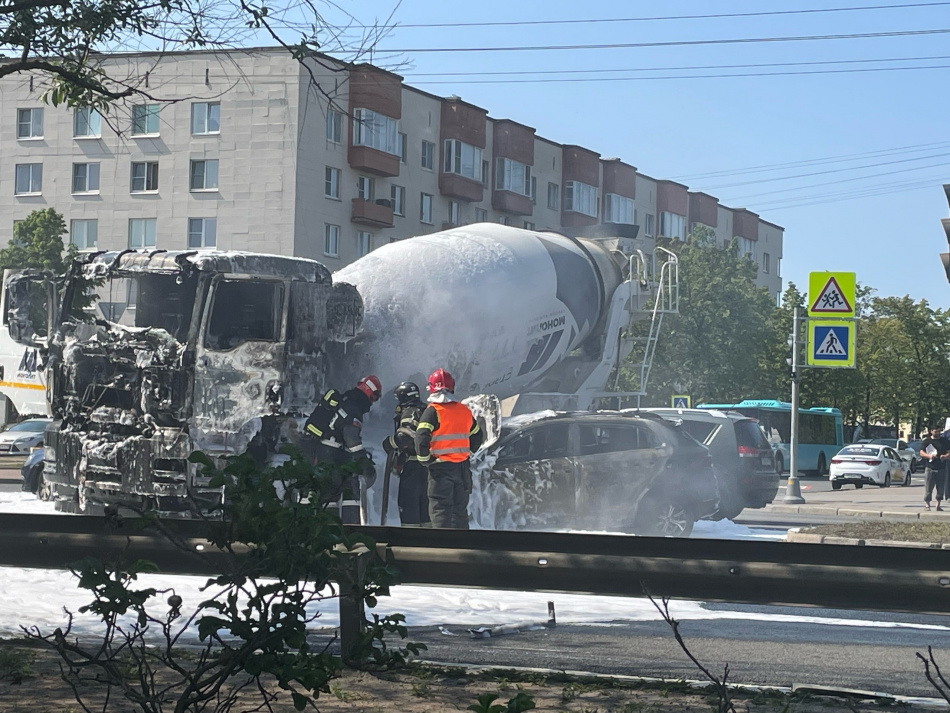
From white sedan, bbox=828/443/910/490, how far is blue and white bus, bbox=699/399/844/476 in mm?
5146

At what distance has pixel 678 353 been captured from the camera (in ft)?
156

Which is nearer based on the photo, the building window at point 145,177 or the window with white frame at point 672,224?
the building window at point 145,177

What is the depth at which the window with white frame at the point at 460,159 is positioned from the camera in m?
53.2

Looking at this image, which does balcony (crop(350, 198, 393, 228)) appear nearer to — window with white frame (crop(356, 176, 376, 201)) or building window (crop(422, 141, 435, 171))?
window with white frame (crop(356, 176, 376, 201))

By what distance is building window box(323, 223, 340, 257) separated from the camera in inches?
1874

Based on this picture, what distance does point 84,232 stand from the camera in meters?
50.0

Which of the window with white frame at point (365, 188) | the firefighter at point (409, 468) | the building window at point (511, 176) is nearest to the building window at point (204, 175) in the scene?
A: the window with white frame at point (365, 188)

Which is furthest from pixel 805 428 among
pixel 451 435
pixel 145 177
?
pixel 451 435

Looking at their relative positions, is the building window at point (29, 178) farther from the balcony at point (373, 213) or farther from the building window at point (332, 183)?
the balcony at point (373, 213)

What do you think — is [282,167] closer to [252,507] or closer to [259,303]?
[259,303]

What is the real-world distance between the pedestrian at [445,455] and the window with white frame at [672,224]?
5502cm

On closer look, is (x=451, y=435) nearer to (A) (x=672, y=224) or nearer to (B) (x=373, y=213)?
(B) (x=373, y=213)

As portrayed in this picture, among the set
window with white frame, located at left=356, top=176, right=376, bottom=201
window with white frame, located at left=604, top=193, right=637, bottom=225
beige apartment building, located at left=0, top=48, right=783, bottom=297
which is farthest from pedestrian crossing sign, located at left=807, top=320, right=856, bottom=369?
window with white frame, located at left=604, top=193, right=637, bottom=225

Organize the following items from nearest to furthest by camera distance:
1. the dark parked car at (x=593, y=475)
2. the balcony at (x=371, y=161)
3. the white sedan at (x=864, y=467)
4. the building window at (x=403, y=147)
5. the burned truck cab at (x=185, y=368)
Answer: the burned truck cab at (x=185, y=368) < the dark parked car at (x=593, y=475) < the white sedan at (x=864, y=467) < the balcony at (x=371, y=161) < the building window at (x=403, y=147)
